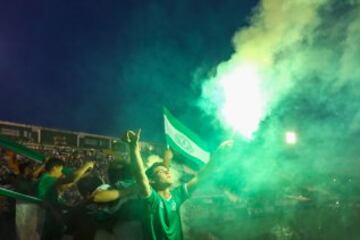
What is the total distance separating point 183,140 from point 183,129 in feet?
0.44

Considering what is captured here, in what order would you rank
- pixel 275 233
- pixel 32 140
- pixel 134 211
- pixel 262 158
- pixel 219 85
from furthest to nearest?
pixel 32 140 < pixel 262 158 < pixel 275 233 < pixel 219 85 < pixel 134 211

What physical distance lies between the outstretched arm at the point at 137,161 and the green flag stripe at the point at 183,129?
5.57ft

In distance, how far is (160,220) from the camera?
13.8 ft

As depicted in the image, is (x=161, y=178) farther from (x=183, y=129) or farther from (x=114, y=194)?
(x=183, y=129)

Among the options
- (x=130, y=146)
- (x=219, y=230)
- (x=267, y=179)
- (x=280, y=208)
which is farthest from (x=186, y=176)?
(x=130, y=146)

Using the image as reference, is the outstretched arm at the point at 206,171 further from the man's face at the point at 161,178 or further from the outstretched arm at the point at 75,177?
the outstretched arm at the point at 75,177

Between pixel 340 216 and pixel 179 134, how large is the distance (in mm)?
8178

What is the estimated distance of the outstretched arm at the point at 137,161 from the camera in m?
3.88

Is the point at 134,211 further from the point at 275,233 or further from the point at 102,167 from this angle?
the point at 102,167

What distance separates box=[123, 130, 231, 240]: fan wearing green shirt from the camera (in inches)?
156

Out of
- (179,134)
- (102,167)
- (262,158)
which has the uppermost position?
(102,167)

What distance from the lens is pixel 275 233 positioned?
9711 millimetres

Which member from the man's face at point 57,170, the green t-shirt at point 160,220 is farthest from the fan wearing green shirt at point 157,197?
the man's face at point 57,170

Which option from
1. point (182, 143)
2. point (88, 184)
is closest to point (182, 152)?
point (182, 143)
